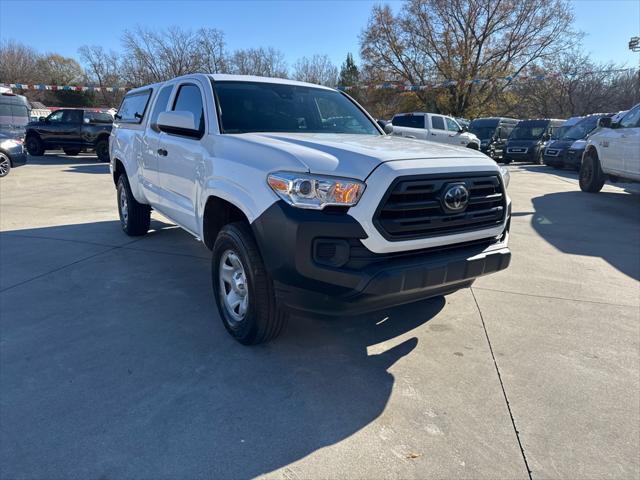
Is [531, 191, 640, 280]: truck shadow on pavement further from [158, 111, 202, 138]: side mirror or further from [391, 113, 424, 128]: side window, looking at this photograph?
[391, 113, 424, 128]: side window

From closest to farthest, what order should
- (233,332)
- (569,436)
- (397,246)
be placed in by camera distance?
(569,436) < (397,246) < (233,332)

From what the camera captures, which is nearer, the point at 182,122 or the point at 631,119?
the point at 182,122

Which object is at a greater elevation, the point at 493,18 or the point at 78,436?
the point at 493,18

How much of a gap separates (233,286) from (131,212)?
3395mm

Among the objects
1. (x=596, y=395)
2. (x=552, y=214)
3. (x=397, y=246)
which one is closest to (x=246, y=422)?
(x=397, y=246)

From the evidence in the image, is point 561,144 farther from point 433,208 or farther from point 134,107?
point 433,208

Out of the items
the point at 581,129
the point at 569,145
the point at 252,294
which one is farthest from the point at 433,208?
the point at 581,129

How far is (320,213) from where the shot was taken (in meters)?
2.47

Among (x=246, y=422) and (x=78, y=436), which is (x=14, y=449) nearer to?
(x=78, y=436)

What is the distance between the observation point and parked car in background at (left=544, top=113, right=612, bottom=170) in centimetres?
1573

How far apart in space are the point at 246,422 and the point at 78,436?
2.78 feet

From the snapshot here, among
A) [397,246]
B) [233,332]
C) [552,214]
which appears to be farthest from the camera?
[552,214]

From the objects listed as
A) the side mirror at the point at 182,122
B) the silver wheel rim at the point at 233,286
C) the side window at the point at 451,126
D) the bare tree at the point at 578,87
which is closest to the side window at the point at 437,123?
the side window at the point at 451,126

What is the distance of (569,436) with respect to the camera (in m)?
2.32
